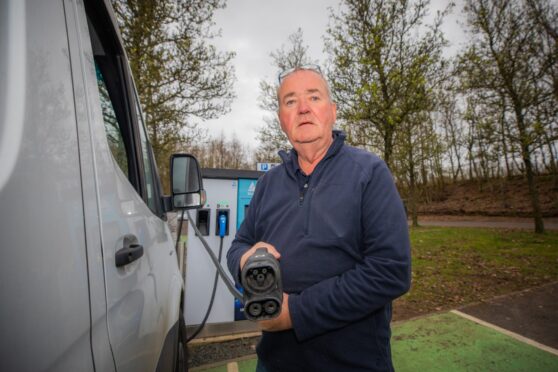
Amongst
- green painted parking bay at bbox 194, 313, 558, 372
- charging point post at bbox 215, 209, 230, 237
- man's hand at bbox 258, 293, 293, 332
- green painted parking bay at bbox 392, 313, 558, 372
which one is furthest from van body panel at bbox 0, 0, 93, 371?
green painted parking bay at bbox 392, 313, 558, 372

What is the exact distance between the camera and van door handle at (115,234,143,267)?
0.86 metres

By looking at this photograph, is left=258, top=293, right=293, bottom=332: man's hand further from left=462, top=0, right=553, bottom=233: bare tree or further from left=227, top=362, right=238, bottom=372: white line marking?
left=462, top=0, right=553, bottom=233: bare tree

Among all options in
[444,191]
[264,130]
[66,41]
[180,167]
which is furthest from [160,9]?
[444,191]

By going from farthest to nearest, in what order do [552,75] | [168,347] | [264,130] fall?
[264,130] → [552,75] → [168,347]

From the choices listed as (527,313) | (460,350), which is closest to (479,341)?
(460,350)

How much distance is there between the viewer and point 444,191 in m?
33.3

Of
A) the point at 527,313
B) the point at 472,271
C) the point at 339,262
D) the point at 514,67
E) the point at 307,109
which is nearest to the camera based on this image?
the point at 339,262

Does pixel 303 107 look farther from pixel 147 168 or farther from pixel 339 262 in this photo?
pixel 147 168

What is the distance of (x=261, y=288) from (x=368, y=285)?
1.34ft

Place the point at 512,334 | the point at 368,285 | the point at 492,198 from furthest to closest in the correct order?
the point at 492,198 → the point at 512,334 → the point at 368,285

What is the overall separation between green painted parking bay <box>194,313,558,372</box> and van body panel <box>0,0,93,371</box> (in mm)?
2747

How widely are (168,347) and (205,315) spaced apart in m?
2.22

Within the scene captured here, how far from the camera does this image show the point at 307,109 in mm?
1462

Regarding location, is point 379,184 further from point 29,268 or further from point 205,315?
point 205,315
